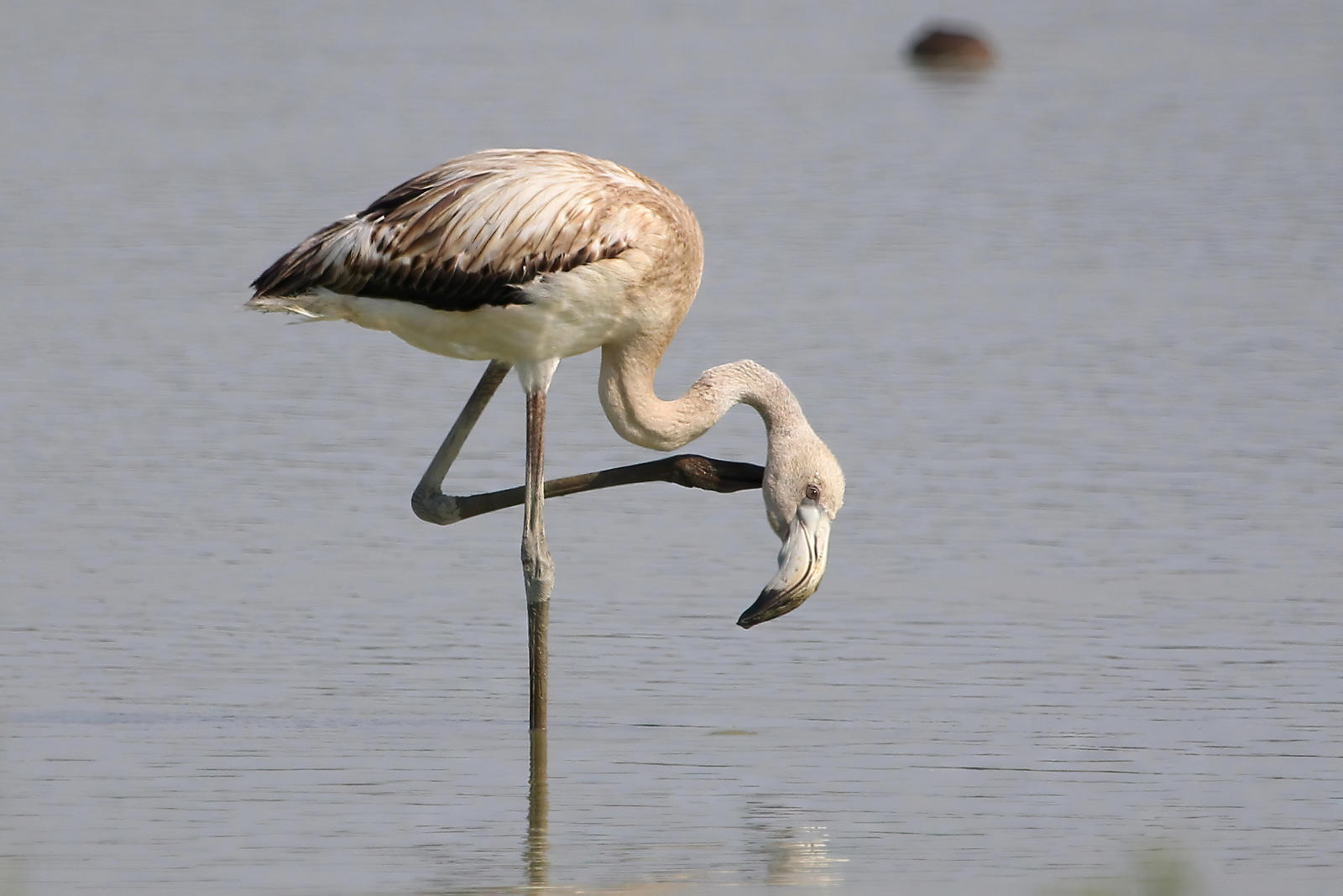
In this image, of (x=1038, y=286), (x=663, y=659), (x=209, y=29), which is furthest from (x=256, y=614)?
(x=209, y=29)

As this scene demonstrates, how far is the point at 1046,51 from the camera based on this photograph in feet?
108

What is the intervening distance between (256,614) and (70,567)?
1.00 meters

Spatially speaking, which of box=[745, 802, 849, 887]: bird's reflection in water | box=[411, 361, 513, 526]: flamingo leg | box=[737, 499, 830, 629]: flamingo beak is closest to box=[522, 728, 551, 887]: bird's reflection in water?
box=[745, 802, 849, 887]: bird's reflection in water

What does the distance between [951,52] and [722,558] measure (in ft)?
69.4

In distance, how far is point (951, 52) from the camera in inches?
1208

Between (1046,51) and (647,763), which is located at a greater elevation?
(1046,51)

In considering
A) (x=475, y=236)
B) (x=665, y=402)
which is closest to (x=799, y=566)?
(x=665, y=402)

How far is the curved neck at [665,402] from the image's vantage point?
28.7ft

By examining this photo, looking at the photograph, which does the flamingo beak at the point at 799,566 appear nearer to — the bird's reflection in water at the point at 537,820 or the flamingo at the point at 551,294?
the flamingo at the point at 551,294

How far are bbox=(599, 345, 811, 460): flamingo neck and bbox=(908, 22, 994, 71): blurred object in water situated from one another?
73.4 ft

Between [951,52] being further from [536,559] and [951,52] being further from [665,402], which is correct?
[536,559]

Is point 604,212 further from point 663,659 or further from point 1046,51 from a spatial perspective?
point 1046,51

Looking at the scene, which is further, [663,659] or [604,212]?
[663,659]

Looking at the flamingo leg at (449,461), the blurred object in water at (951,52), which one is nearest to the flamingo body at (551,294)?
the flamingo leg at (449,461)
